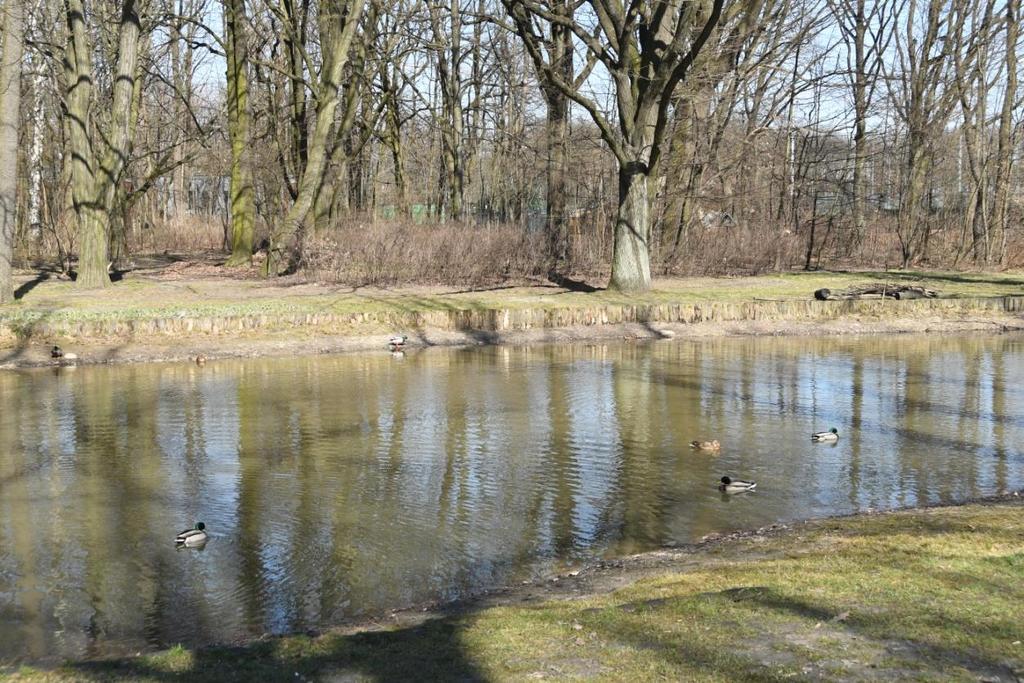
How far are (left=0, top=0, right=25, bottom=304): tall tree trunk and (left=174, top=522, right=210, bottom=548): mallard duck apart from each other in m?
16.0

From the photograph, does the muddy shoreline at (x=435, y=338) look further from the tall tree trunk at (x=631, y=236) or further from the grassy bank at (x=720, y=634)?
the grassy bank at (x=720, y=634)

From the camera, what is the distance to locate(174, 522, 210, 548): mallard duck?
30.3ft

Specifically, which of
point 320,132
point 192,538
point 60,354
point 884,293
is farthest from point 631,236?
point 192,538

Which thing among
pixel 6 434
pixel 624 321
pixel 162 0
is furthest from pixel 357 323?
pixel 162 0

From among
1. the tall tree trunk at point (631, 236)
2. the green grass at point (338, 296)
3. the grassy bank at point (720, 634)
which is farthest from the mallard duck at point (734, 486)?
the tall tree trunk at point (631, 236)

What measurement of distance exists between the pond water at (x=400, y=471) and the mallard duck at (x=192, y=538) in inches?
3.3

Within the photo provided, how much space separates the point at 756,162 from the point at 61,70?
2280cm

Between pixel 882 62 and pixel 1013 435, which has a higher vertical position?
pixel 882 62

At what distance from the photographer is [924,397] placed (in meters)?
16.6

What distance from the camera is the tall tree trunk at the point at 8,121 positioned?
2262cm

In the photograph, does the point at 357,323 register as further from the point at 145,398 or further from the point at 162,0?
the point at 162,0

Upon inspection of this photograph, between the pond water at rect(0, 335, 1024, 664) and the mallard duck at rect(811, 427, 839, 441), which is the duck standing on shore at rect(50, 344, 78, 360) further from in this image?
the mallard duck at rect(811, 427, 839, 441)

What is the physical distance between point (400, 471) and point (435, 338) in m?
11.4

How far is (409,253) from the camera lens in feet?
94.4
